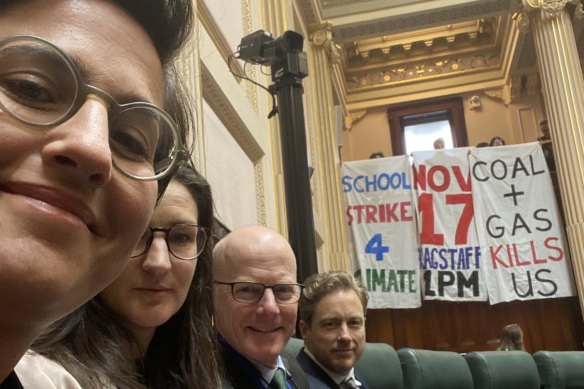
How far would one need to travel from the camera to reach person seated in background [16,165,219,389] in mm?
1021

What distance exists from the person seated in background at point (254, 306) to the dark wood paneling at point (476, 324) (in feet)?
22.9

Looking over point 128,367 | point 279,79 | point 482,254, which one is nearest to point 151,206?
point 128,367

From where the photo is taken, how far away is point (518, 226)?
310 inches

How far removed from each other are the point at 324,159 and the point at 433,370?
5.14 meters

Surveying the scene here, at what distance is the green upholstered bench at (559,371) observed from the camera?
3.39 metres

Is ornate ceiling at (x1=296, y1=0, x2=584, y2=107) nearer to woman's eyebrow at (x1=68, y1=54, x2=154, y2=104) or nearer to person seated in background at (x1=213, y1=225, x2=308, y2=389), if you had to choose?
person seated in background at (x1=213, y1=225, x2=308, y2=389)

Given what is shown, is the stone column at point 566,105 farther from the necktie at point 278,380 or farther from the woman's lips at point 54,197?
the woman's lips at point 54,197

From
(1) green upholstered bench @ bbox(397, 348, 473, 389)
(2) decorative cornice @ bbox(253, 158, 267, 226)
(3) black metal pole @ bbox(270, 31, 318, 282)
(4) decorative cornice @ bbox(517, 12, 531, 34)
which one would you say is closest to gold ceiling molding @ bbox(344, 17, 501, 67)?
(4) decorative cornice @ bbox(517, 12, 531, 34)

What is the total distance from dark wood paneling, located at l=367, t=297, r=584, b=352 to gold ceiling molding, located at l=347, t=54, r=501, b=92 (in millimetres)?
4797

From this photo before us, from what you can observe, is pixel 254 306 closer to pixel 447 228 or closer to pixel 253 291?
pixel 253 291

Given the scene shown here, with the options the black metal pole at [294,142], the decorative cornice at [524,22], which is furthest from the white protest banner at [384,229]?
the black metal pole at [294,142]

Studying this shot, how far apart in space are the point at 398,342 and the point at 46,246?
8.48 meters

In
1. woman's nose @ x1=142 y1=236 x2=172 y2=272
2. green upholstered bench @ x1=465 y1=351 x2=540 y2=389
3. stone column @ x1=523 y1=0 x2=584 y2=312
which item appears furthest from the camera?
stone column @ x1=523 y1=0 x2=584 y2=312

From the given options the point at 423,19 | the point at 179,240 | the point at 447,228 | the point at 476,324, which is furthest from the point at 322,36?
the point at 179,240
